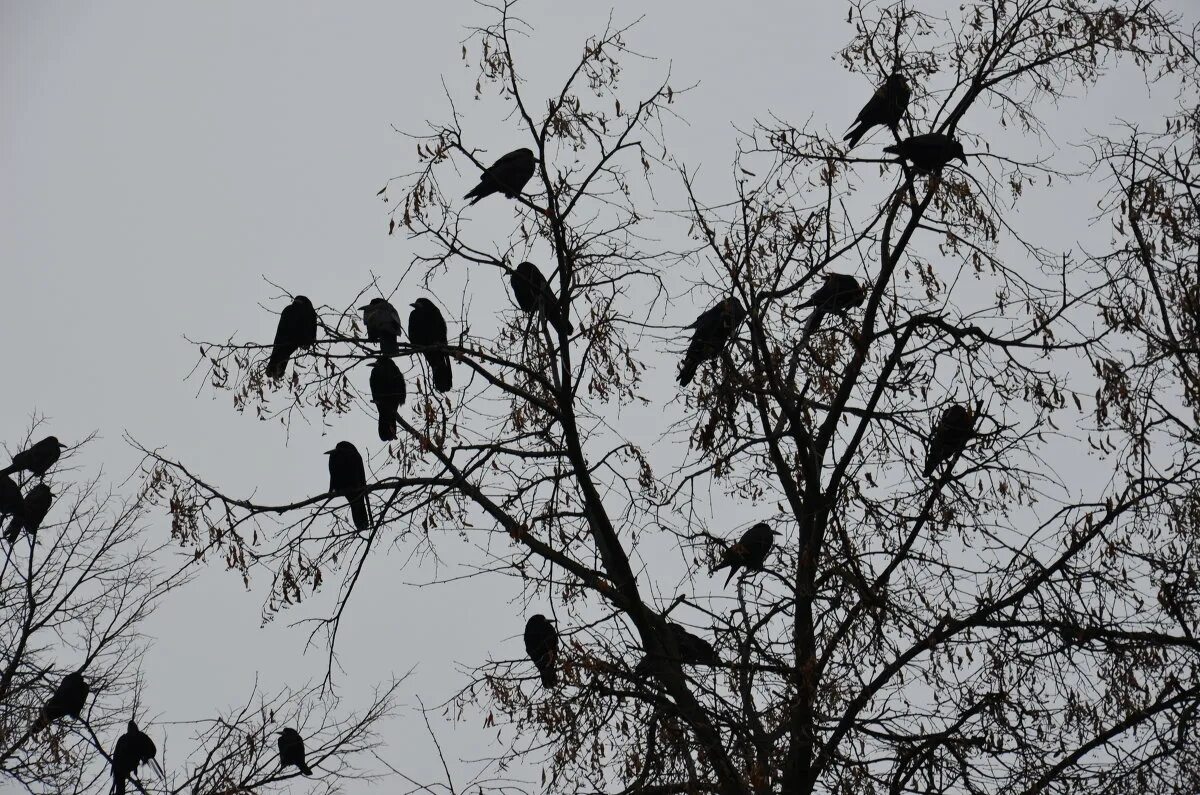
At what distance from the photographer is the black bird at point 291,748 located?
29.9 feet

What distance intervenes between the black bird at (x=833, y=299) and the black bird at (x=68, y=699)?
292 inches

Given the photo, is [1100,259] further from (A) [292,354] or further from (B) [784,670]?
(A) [292,354]

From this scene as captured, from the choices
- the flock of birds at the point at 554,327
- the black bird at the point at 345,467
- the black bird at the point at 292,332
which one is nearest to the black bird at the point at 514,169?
the flock of birds at the point at 554,327

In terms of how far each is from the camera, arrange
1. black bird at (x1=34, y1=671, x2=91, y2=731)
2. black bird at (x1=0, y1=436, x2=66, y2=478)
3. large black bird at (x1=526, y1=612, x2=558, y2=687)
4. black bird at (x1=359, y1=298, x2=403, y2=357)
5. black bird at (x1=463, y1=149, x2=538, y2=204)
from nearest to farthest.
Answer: large black bird at (x1=526, y1=612, x2=558, y2=687)
black bird at (x1=359, y1=298, x2=403, y2=357)
black bird at (x1=463, y1=149, x2=538, y2=204)
black bird at (x1=34, y1=671, x2=91, y2=731)
black bird at (x1=0, y1=436, x2=66, y2=478)

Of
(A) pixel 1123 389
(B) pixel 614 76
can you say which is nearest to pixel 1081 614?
(A) pixel 1123 389

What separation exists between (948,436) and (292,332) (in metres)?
3.91

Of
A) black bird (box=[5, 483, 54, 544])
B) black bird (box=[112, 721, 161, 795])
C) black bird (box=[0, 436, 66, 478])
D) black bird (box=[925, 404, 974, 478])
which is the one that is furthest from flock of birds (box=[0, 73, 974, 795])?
black bird (box=[0, 436, 66, 478])

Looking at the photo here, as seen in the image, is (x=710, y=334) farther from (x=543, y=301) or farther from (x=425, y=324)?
(x=425, y=324)

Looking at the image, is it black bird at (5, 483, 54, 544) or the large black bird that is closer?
the large black bird

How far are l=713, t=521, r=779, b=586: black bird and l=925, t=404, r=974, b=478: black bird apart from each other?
3.33 ft

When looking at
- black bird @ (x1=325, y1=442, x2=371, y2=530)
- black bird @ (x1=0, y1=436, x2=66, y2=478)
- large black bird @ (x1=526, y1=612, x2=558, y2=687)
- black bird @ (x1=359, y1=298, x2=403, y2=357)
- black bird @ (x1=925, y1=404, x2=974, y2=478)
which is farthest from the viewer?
black bird @ (x1=0, y1=436, x2=66, y2=478)

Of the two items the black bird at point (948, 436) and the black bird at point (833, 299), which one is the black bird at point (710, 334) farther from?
the black bird at point (948, 436)

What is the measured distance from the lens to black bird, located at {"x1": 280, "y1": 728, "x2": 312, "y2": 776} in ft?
29.9

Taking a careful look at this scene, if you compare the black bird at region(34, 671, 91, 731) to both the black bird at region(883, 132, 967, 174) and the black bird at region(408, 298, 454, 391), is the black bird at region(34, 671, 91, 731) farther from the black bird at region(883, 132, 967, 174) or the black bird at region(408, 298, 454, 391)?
the black bird at region(883, 132, 967, 174)
